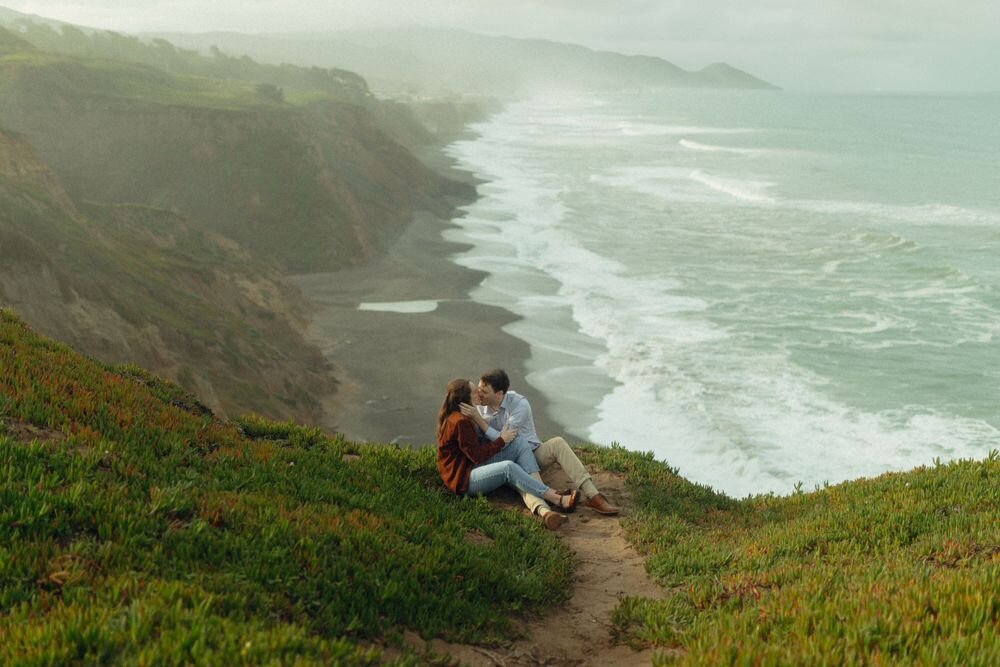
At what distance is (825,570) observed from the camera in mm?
7012

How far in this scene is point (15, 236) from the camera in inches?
954

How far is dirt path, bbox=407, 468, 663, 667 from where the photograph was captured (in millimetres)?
6191

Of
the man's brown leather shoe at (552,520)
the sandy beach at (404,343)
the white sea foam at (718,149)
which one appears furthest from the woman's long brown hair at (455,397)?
the white sea foam at (718,149)

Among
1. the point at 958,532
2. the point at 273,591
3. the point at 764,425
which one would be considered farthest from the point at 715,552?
the point at 764,425

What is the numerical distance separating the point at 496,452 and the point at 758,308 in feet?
97.0

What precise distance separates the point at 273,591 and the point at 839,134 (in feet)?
485

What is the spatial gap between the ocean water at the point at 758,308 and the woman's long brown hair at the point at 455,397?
1288cm

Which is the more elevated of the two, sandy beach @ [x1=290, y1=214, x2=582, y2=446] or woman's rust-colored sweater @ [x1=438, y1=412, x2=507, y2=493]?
woman's rust-colored sweater @ [x1=438, y1=412, x2=507, y2=493]

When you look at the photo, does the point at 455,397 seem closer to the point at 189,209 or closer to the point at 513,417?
the point at 513,417

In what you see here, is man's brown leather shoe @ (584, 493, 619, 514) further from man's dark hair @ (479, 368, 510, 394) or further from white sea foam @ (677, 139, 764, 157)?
white sea foam @ (677, 139, 764, 157)

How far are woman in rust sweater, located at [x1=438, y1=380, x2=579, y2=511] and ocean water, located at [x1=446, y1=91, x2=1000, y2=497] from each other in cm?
1222

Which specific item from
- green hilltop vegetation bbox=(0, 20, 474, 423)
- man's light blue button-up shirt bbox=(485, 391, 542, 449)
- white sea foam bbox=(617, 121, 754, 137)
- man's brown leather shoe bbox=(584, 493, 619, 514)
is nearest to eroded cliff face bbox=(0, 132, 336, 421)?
green hilltop vegetation bbox=(0, 20, 474, 423)

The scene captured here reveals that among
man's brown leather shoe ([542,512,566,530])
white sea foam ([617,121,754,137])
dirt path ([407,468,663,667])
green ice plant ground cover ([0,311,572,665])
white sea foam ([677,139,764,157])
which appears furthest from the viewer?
white sea foam ([617,121,754,137])

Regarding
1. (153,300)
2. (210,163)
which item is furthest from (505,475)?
(210,163)
